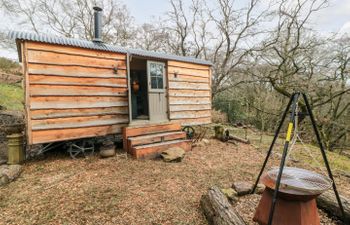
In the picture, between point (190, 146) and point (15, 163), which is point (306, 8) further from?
point (15, 163)

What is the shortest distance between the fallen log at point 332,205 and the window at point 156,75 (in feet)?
16.7

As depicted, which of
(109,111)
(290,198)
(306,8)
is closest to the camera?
(290,198)

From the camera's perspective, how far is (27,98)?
459cm

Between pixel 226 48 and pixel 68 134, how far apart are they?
12.3m

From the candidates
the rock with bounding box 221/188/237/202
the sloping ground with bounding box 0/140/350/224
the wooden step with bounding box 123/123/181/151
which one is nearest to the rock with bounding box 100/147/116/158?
the sloping ground with bounding box 0/140/350/224

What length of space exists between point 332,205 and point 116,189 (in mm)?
3663

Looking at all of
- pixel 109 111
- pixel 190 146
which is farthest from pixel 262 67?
pixel 109 111

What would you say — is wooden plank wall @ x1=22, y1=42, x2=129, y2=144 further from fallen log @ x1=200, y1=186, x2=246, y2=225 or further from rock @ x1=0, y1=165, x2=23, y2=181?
fallen log @ x1=200, y1=186, x2=246, y2=225

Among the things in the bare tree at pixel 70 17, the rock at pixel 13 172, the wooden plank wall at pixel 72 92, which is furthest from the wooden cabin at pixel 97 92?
the bare tree at pixel 70 17

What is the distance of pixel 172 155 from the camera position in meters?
5.36

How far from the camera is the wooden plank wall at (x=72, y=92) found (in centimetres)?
469

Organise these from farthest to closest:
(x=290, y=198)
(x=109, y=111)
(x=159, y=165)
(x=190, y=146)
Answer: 1. (x=190, y=146)
2. (x=109, y=111)
3. (x=159, y=165)
4. (x=290, y=198)

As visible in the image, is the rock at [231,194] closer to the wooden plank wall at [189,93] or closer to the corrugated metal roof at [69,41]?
the wooden plank wall at [189,93]

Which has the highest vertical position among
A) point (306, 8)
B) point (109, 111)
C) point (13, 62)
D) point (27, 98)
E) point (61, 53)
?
point (306, 8)
